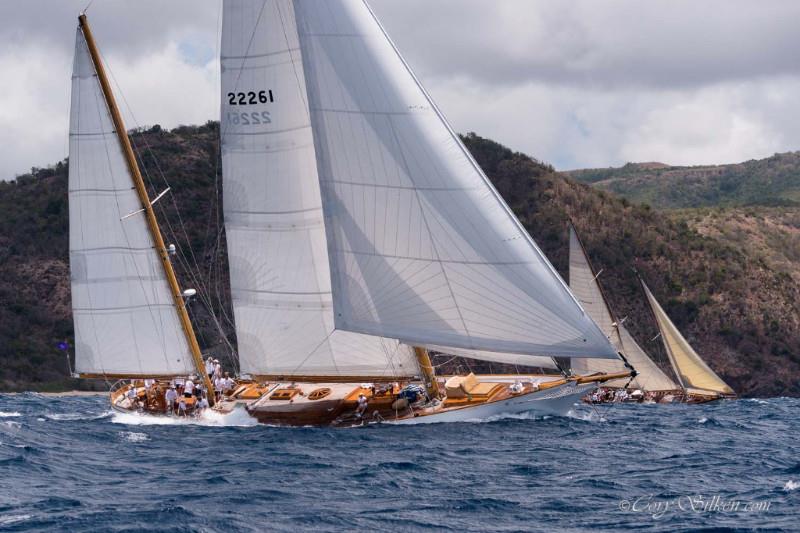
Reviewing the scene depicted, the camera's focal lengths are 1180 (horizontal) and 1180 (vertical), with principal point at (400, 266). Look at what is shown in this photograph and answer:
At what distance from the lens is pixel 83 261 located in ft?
112

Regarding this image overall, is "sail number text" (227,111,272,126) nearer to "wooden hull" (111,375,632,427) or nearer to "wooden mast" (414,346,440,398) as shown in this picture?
"wooden mast" (414,346,440,398)

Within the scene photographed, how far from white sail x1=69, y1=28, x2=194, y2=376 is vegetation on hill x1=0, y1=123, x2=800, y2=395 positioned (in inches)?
1365

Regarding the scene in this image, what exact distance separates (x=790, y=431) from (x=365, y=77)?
16.5m

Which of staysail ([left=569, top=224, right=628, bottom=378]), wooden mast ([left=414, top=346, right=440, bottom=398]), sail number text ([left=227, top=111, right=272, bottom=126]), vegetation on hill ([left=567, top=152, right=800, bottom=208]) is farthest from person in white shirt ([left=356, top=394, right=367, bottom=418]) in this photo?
vegetation on hill ([left=567, top=152, right=800, bottom=208])

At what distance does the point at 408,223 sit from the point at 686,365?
28684 mm

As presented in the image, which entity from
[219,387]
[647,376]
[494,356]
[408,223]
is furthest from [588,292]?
[408,223]

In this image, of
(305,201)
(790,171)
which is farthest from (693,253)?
(790,171)

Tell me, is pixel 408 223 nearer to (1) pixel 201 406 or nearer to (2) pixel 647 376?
(1) pixel 201 406

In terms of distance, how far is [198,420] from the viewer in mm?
34938

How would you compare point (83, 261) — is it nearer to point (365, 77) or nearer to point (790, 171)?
point (365, 77)

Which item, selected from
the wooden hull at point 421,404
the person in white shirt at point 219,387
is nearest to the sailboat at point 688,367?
the wooden hull at point 421,404

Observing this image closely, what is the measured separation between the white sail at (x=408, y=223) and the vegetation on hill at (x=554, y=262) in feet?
132

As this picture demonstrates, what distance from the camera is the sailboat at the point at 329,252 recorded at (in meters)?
29.0

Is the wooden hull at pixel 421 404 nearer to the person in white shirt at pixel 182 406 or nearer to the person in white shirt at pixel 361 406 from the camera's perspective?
the person in white shirt at pixel 361 406
